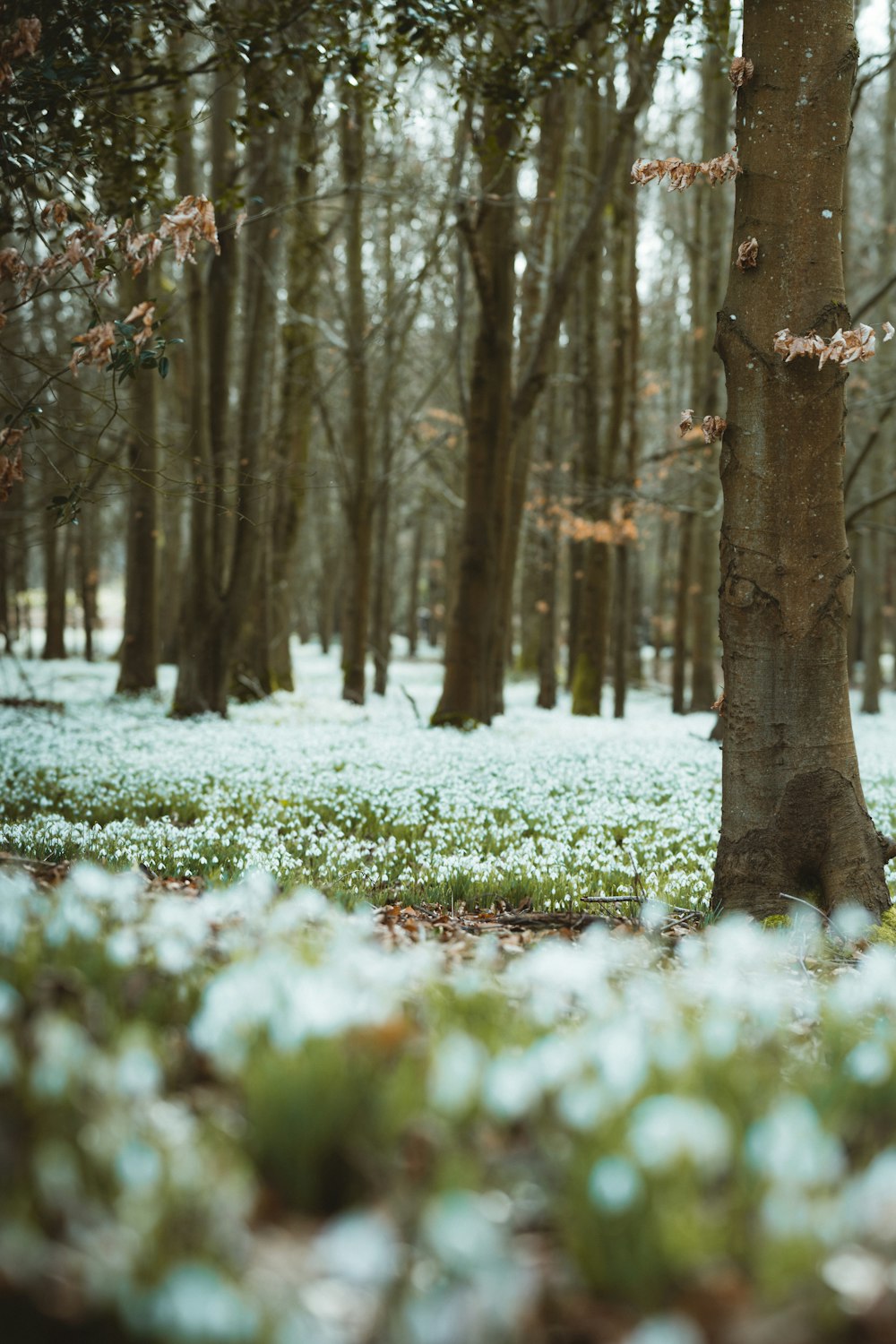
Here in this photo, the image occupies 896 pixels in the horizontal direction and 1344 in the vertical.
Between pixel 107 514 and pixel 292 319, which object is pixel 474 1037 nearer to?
pixel 292 319

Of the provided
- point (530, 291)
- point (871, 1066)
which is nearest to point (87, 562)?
point (530, 291)

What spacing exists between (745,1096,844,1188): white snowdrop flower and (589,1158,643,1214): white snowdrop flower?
0.26 metres

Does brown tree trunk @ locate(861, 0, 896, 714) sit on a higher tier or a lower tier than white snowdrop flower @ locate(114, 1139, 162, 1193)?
higher

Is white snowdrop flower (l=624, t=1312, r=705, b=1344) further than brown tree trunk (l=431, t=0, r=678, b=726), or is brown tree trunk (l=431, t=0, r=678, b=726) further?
brown tree trunk (l=431, t=0, r=678, b=726)

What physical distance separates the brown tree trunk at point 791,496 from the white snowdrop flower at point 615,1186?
12.0 feet

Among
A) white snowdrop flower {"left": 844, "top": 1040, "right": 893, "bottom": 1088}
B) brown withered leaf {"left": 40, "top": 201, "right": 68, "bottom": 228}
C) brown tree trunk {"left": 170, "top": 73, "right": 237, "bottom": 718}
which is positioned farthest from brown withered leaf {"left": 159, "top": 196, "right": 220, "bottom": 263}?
brown tree trunk {"left": 170, "top": 73, "right": 237, "bottom": 718}

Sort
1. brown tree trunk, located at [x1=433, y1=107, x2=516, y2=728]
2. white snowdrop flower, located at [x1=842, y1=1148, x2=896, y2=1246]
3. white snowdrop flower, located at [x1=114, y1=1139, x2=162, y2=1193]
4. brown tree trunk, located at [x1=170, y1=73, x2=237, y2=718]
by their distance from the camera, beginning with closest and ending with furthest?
1. white snowdrop flower, located at [x1=114, y1=1139, x2=162, y2=1193]
2. white snowdrop flower, located at [x1=842, y1=1148, x2=896, y2=1246]
3. brown tree trunk, located at [x1=433, y1=107, x2=516, y2=728]
4. brown tree trunk, located at [x1=170, y1=73, x2=237, y2=718]

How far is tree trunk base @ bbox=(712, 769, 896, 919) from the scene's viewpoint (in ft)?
16.6

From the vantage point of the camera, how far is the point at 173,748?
36.3 feet

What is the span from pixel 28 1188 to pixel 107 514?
130 ft

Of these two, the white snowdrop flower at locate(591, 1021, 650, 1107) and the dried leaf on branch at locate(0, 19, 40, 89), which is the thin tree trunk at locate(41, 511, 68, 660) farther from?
the white snowdrop flower at locate(591, 1021, 650, 1107)

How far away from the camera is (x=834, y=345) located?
465 centimetres

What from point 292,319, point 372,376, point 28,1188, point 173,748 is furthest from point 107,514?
point 28,1188

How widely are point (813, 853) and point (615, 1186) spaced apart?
386 cm
